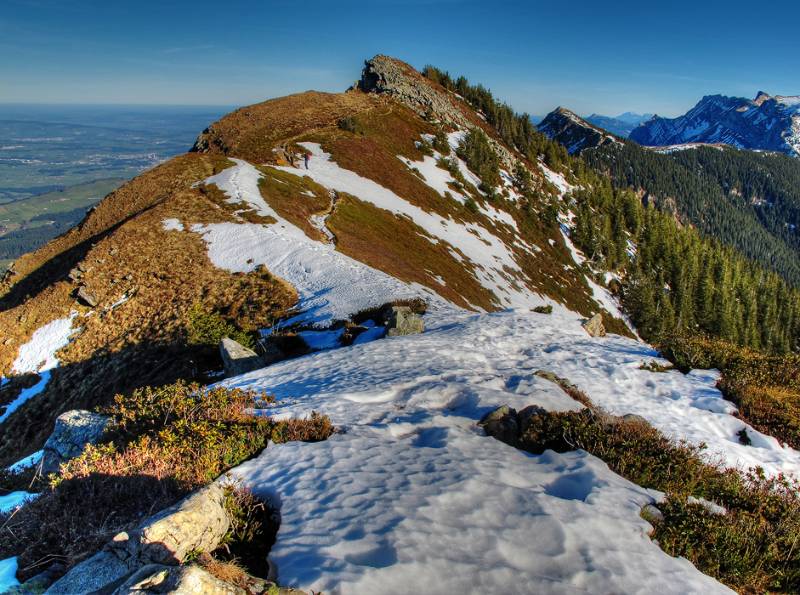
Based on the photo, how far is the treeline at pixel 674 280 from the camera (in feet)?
296

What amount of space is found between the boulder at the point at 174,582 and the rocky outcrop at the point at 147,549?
0.58m

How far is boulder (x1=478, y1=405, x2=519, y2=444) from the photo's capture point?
10.8 m

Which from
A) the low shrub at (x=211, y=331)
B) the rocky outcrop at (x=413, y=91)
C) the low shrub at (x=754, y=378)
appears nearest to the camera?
the low shrub at (x=754, y=378)

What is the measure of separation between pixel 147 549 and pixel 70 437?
315 inches

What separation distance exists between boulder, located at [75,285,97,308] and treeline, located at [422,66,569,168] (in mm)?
111414

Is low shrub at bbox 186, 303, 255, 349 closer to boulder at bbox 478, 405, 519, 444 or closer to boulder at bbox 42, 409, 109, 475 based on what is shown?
boulder at bbox 42, 409, 109, 475

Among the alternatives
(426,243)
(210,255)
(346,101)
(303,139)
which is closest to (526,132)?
(346,101)

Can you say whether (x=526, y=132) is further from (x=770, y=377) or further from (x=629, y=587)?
(x=629, y=587)

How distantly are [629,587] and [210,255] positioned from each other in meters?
29.6

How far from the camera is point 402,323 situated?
68.2 feet

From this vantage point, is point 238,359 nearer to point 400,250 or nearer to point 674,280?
point 400,250

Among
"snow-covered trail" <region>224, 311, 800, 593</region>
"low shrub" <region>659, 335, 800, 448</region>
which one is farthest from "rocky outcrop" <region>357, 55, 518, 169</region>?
"snow-covered trail" <region>224, 311, 800, 593</region>

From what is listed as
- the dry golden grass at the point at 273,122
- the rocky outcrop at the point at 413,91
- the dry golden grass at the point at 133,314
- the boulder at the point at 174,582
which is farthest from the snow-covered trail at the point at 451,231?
the boulder at the point at 174,582

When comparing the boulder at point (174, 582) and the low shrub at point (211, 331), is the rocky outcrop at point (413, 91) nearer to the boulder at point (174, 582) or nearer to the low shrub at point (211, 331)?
the low shrub at point (211, 331)
